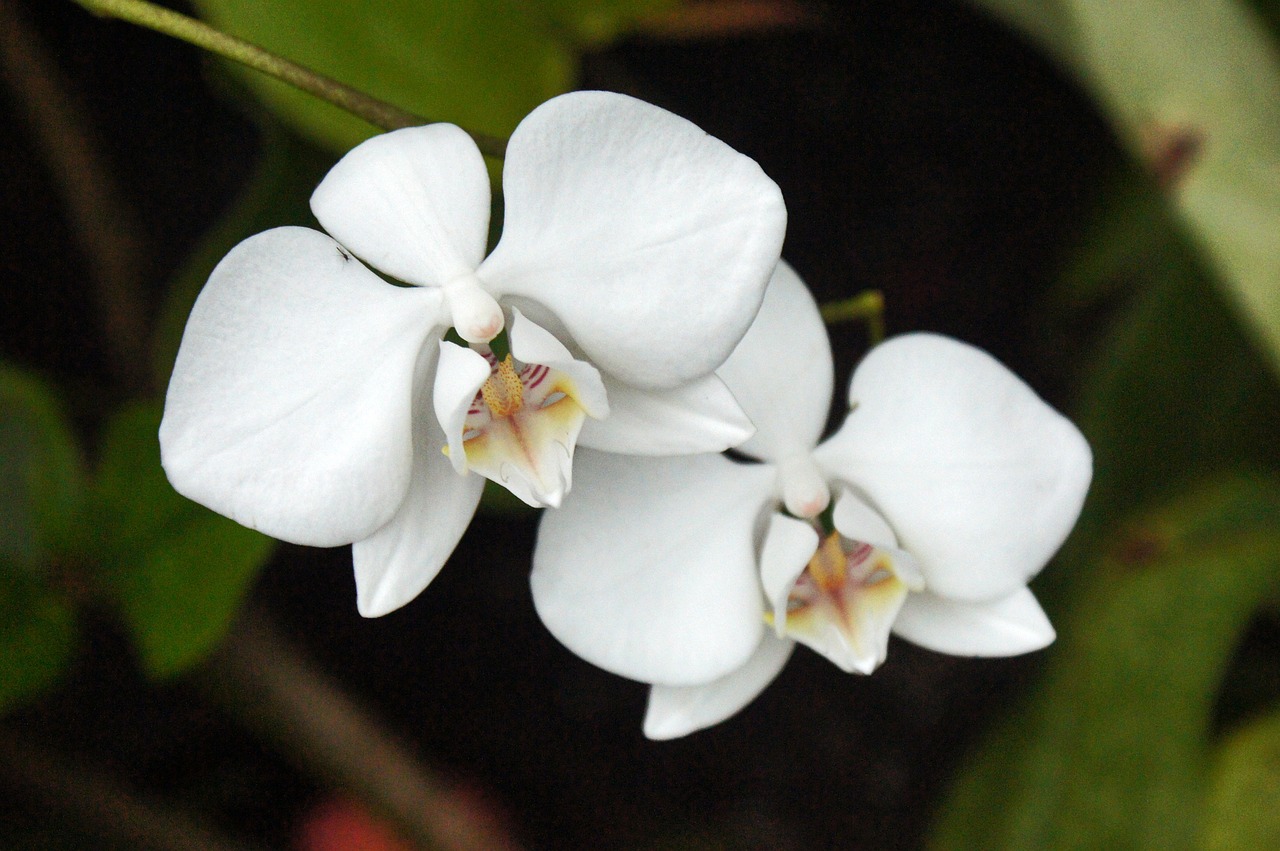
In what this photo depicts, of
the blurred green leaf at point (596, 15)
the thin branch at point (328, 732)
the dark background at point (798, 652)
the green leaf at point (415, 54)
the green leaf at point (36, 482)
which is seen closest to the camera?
the green leaf at point (415, 54)

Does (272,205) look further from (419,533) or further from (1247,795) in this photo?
(1247,795)

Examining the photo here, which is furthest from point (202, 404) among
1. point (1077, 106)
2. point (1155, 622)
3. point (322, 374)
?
point (1077, 106)

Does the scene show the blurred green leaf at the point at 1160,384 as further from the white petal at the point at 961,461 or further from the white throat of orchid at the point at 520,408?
the white throat of orchid at the point at 520,408

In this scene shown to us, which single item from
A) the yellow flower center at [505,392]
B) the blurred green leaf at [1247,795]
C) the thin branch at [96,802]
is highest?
the yellow flower center at [505,392]

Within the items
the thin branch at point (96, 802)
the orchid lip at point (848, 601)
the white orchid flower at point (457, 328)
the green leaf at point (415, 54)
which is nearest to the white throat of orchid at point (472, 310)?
the white orchid flower at point (457, 328)

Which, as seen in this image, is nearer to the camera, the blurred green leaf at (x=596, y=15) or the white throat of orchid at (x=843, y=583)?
the white throat of orchid at (x=843, y=583)

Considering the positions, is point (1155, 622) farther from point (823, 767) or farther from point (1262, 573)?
point (823, 767)

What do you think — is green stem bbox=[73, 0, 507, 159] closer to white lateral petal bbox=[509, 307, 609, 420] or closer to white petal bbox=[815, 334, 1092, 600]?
white lateral petal bbox=[509, 307, 609, 420]
